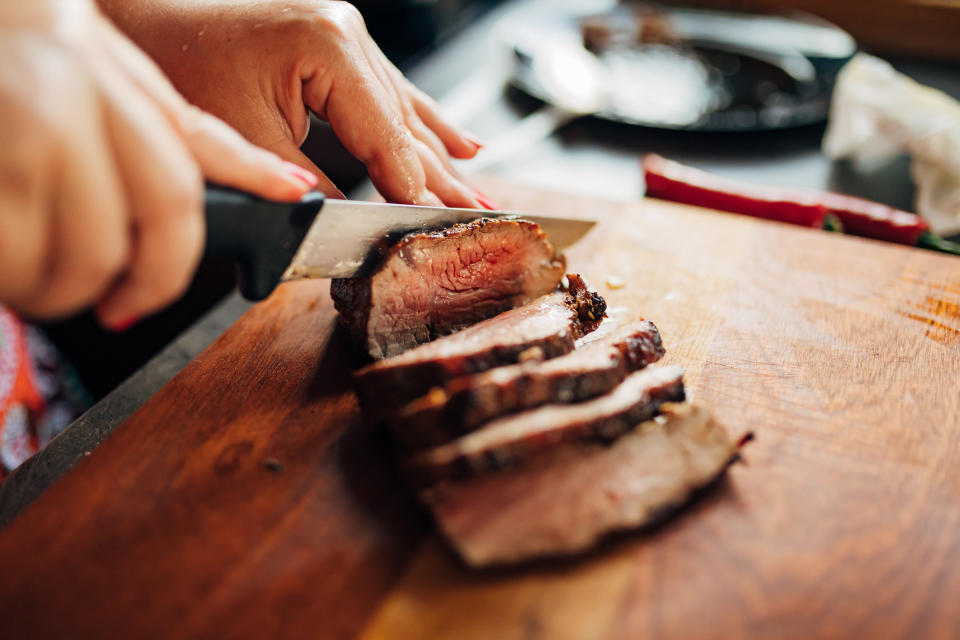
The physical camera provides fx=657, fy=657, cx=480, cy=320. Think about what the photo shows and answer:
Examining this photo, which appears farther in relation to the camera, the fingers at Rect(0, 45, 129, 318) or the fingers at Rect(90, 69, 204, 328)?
the fingers at Rect(90, 69, 204, 328)

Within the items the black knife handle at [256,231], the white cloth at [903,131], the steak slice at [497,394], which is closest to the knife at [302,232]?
the black knife handle at [256,231]

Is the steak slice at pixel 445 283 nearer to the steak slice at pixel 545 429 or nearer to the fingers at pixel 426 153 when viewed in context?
the fingers at pixel 426 153

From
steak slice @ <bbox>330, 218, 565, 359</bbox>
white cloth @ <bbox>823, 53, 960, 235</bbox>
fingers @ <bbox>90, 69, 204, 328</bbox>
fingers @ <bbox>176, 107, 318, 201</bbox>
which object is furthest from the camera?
white cloth @ <bbox>823, 53, 960, 235</bbox>

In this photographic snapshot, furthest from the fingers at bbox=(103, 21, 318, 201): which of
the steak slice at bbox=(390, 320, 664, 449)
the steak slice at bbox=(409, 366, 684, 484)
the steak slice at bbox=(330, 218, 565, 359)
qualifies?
the steak slice at bbox=(409, 366, 684, 484)

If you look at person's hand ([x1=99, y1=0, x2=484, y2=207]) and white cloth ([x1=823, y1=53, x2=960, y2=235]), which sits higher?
person's hand ([x1=99, y1=0, x2=484, y2=207])

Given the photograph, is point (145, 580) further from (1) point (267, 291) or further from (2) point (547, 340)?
(2) point (547, 340)

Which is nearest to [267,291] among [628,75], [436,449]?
[436,449]

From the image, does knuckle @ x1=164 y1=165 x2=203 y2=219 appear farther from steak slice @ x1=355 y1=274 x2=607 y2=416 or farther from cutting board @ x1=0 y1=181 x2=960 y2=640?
cutting board @ x1=0 y1=181 x2=960 y2=640
